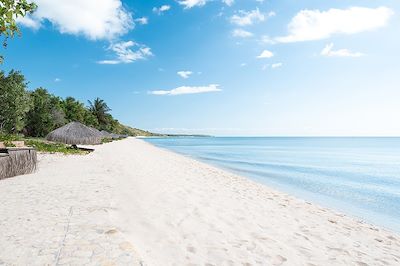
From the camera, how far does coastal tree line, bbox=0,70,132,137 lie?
31.6 meters

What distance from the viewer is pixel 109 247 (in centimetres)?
386

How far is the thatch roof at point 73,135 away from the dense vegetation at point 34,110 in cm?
831

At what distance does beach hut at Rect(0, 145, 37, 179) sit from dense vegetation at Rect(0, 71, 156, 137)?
24178 mm

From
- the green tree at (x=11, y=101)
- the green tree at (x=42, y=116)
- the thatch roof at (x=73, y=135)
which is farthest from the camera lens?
the green tree at (x=42, y=116)

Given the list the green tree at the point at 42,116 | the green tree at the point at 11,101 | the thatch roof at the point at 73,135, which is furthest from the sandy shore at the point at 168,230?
the green tree at the point at 42,116

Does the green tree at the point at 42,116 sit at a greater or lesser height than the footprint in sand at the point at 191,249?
greater

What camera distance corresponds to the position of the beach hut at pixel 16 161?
918 cm

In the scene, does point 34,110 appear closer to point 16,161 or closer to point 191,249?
point 16,161

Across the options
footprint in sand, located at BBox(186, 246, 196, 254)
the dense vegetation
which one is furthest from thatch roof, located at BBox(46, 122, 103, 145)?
footprint in sand, located at BBox(186, 246, 196, 254)

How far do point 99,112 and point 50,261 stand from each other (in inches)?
2627

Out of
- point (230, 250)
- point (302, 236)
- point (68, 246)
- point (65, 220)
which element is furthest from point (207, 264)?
point (65, 220)

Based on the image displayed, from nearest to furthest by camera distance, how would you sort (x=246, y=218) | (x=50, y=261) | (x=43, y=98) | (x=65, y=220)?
(x=50, y=261) < (x=65, y=220) < (x=246, y=218) < (x=43, y=98)

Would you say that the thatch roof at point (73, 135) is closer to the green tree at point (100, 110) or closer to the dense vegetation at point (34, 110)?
the dense vegetation at point (34, 110)

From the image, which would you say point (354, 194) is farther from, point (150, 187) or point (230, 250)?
point (230, 250)
